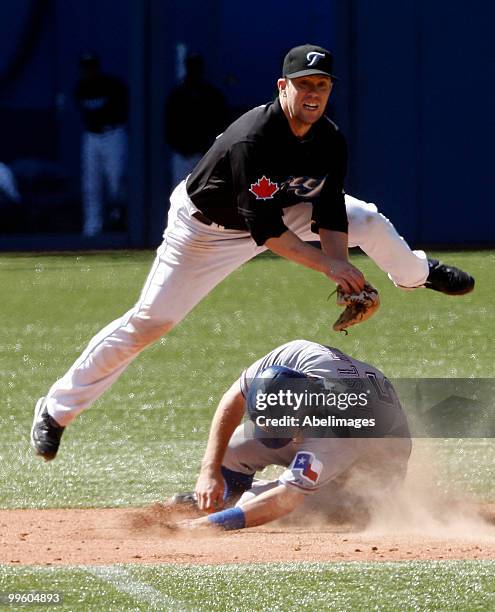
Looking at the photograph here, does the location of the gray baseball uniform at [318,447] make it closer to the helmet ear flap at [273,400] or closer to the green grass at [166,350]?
the helmet ear flap at [273,400]

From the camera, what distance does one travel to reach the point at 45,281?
47.4 feet

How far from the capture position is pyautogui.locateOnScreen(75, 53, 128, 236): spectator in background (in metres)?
17.5

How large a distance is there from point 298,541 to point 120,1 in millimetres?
12324

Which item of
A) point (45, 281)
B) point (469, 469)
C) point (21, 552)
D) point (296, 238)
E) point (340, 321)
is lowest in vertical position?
point (45, 281)

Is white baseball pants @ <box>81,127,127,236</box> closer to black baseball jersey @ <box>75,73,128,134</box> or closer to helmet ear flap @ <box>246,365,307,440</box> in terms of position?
black baseball jersey @ <box>75,73,128,134</box>

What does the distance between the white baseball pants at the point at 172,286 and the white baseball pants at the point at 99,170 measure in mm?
10676

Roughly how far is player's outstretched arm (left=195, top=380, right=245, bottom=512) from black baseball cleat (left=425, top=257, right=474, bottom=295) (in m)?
1.46

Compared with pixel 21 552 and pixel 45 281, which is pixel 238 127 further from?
pixel 45 281

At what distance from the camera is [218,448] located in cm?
636

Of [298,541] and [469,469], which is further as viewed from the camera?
[469,469]

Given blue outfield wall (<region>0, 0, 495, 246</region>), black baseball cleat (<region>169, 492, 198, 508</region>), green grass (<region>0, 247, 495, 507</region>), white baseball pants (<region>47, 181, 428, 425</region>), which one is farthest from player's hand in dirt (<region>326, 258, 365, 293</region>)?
blue outfield wall (<region>0, 0, 495, 246</region>)

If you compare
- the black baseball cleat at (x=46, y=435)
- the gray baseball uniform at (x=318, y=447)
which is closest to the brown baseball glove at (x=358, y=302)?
the gray baseball uniform at (x=318, y=447)

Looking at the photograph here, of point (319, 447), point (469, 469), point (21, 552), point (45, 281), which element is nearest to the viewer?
point (21, 552)

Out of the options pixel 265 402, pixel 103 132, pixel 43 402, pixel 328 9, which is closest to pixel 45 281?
pixel 103 132
